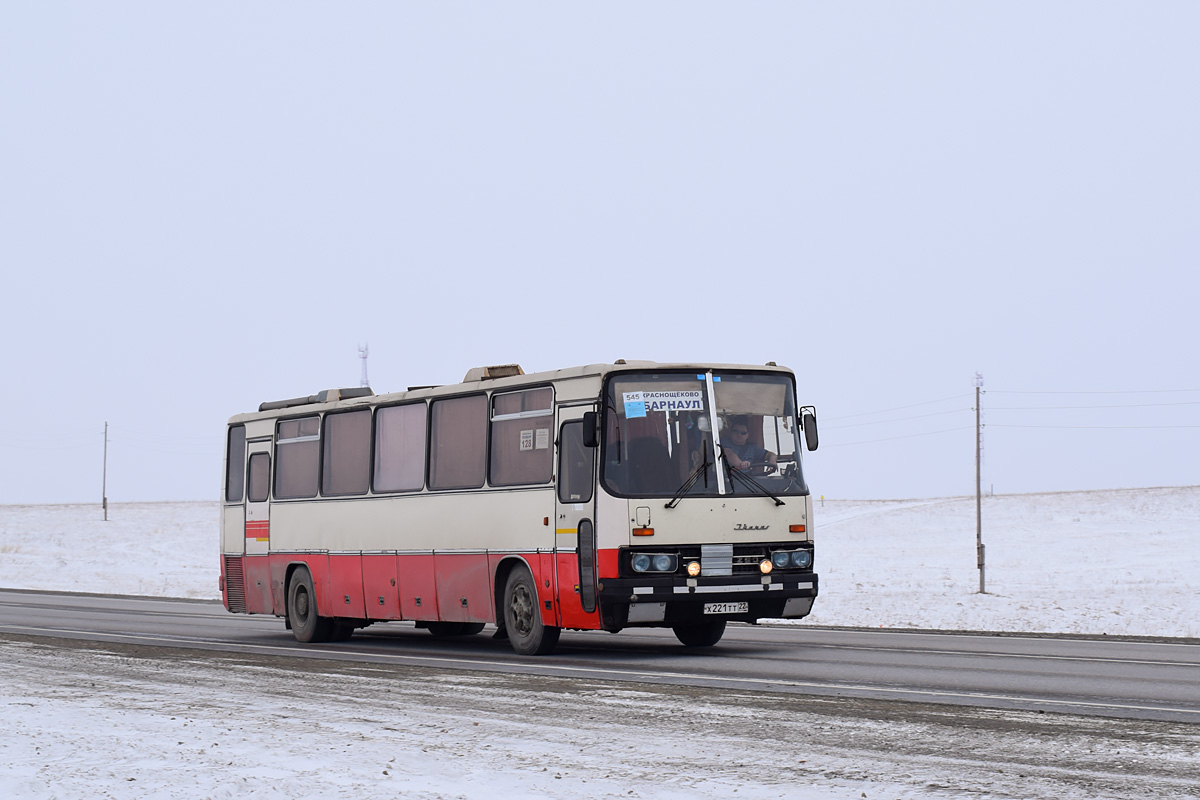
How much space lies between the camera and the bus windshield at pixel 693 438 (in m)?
16.4

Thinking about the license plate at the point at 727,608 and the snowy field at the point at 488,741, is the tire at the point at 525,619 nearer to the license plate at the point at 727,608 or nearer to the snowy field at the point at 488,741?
the license plate at the point at 727,608

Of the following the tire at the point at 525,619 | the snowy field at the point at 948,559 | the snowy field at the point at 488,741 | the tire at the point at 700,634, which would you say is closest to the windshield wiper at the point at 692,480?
the tire at the point at 525,619

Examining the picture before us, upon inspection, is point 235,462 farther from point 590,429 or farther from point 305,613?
point 590,429

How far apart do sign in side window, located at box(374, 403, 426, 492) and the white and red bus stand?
3 centimetres

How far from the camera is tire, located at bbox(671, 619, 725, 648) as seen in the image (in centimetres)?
1841

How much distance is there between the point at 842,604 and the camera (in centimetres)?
3341

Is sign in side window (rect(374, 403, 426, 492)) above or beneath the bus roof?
beneath

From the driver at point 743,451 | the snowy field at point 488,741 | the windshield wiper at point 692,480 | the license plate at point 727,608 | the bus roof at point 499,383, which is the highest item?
the bus roof at point 499,383

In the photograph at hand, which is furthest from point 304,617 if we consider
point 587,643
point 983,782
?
point 983,782

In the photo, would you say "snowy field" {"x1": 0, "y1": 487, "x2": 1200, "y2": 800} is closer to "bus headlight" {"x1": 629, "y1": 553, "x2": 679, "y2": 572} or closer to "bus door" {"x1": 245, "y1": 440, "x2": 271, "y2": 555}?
"bus headlight" {"x1": 629, "y1": 553, "x2": 679, "y2": 572}

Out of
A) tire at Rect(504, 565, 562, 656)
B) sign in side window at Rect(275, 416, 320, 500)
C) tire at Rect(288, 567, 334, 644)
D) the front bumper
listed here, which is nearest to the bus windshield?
the front bumper

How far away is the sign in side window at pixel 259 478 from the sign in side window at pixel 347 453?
6.22 ft

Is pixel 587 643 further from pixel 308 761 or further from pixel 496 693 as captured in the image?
pixel 308 761

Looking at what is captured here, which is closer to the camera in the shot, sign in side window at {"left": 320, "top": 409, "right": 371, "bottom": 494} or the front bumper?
the front bumper
